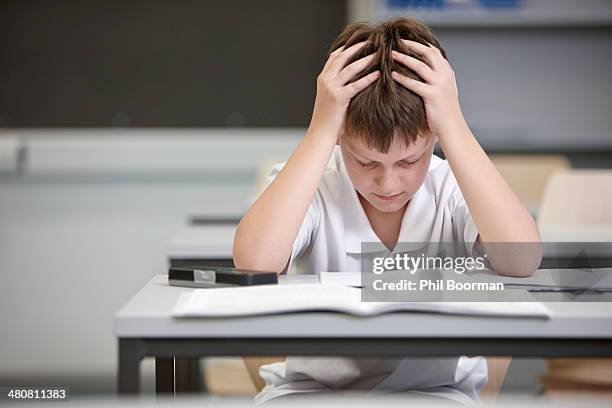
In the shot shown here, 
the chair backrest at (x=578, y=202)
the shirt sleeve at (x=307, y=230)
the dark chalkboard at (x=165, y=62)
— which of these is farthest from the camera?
the dark chalkboard at (x=165, y=62)

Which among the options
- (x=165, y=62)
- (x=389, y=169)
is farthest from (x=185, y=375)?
(x=165, y=62)

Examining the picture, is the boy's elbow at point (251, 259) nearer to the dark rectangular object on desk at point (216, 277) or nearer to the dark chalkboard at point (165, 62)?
the dark rectangular object on desk at point (216, 277)

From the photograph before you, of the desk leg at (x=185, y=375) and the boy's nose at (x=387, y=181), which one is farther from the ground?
the boy's nose at (x=387, y=181)

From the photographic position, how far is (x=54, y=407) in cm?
79

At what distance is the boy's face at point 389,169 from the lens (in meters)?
1.40

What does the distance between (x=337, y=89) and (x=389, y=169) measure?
0.48 ft

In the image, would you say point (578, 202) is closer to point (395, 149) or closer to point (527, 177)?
point (527, 177)

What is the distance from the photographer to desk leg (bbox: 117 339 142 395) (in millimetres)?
1045

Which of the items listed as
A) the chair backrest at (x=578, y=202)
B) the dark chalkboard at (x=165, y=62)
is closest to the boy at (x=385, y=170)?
the chair backrest at (x=578, y=202)

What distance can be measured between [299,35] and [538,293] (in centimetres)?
349

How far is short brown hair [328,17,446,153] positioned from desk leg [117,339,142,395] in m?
0.52

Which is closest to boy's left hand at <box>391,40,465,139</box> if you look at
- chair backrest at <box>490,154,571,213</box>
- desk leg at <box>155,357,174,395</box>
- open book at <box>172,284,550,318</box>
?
open book at <box>172,284,550,318</box>

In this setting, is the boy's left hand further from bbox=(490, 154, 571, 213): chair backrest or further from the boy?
bbox=(490, 154, 571, 213): chair backrest

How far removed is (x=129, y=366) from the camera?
105 centimetres
